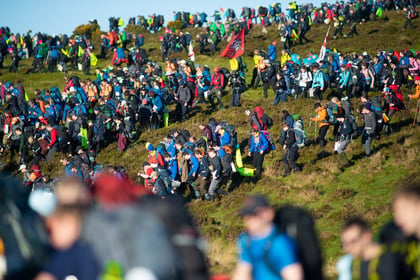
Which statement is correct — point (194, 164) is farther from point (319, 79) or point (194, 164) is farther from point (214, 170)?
point (319, 79)

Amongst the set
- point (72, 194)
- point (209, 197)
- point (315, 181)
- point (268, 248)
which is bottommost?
point (209, 197)

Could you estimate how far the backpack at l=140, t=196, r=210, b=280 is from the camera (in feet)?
13.9

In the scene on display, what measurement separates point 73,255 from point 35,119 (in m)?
21.2

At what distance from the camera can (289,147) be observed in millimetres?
16734

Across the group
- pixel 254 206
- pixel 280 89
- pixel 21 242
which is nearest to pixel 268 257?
pixel 254 206

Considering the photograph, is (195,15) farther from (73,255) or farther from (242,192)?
(73,255)

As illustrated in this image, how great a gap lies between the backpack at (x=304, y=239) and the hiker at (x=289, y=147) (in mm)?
11818

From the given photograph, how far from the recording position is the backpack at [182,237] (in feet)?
13.9

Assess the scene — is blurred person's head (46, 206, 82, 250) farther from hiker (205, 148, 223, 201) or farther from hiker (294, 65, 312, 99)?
hiker (294, 65, 312, 99)

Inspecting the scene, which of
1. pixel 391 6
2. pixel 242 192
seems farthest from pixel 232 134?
pixel 391 6

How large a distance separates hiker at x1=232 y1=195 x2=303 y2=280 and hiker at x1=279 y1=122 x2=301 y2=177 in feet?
38.5

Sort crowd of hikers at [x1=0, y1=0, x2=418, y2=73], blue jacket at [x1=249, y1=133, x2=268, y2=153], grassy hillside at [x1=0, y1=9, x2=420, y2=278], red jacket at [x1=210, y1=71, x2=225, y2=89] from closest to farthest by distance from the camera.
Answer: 1. grassy hillside at [x1=0, y1=9, x2=420, y2=278]
2. blue jacket at [x1=249, y1=133, x2=268, y2=153]
3. red jacket at [x1=210, y1=71, x2=225, y2=89]
4. crowd of hikers at [x1=0, y1=0, x2=418, y2=73]

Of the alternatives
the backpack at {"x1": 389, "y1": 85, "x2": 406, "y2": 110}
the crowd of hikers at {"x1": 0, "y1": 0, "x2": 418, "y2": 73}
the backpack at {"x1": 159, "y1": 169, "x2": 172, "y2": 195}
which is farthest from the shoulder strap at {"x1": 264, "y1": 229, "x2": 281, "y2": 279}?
the crowd of hikers at {"x1": 0, "y1": 0, "x2": 418, "y2": 73}

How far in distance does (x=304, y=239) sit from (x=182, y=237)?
3.75 feet
